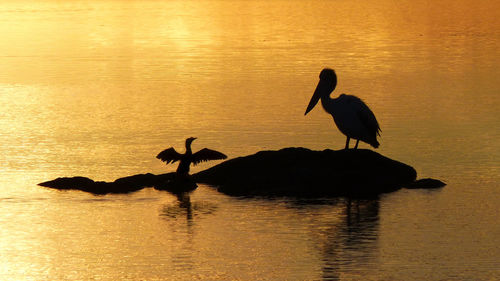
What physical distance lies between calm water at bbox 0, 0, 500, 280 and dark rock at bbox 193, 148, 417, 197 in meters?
0.34

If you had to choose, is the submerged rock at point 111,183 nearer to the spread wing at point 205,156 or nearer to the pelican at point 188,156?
the pelican at point 188,156

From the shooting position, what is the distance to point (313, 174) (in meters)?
15.3

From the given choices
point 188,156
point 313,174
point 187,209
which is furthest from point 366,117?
point 187,209

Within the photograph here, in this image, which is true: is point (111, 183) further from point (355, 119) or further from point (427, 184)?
point (427, 184)

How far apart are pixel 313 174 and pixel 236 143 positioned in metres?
3.15

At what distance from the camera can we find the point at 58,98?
936 inches

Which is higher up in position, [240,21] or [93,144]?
[240,21]

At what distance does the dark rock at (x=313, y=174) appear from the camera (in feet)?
50.0

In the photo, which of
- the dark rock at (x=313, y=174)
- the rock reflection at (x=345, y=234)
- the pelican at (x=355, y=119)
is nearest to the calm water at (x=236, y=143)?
the rock reflection at (x=345, y=234)

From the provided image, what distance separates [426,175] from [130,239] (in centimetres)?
478

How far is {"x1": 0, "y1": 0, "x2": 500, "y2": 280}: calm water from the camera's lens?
39.7 ft

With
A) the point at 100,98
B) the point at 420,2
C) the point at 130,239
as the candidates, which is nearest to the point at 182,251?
the point at 130,239

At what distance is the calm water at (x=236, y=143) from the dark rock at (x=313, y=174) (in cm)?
34

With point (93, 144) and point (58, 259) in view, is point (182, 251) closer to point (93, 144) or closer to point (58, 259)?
point (58, 259)
